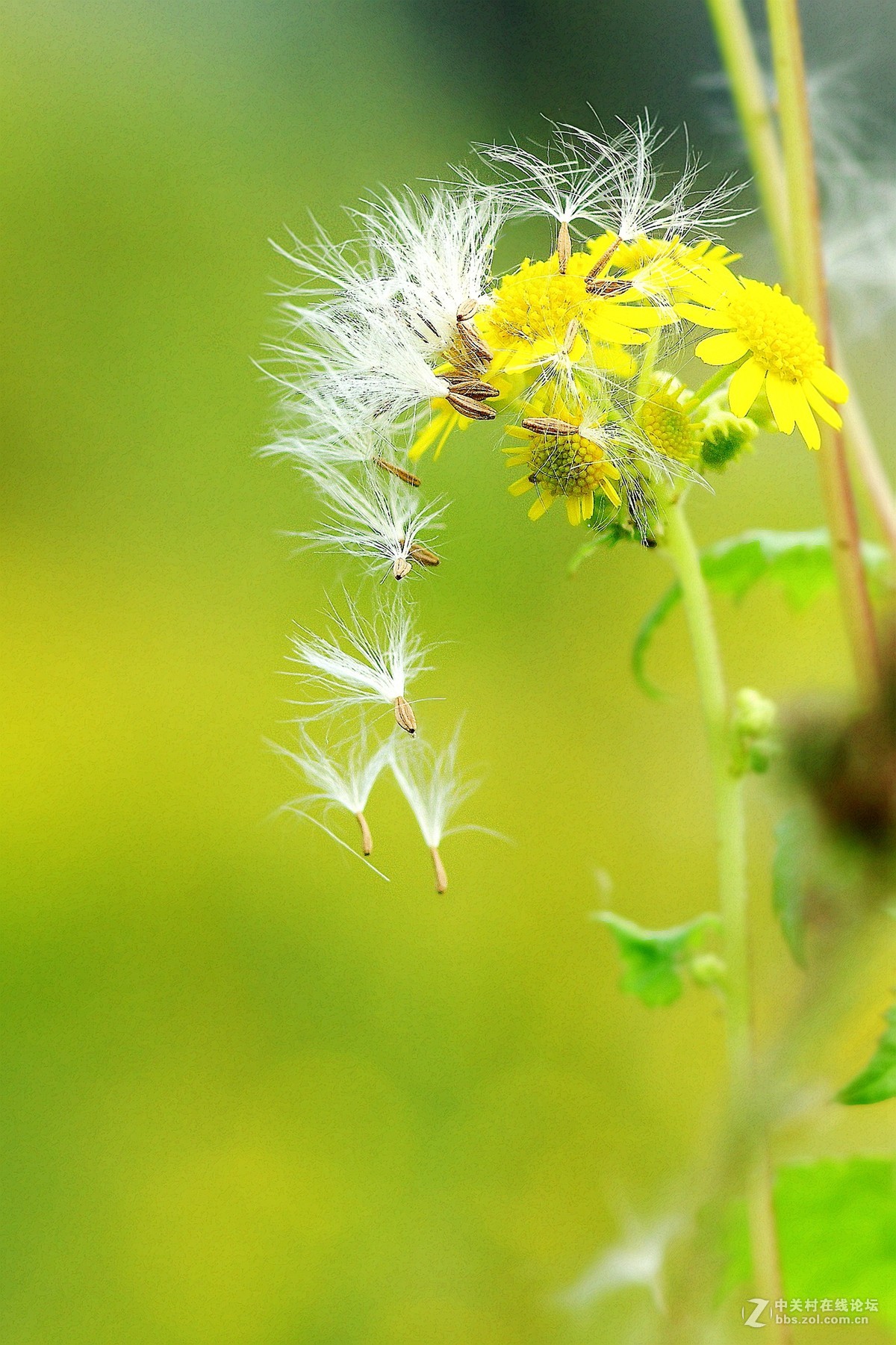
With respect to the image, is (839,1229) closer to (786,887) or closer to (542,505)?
(786,887)

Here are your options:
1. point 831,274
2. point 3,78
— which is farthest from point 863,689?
point 3,78

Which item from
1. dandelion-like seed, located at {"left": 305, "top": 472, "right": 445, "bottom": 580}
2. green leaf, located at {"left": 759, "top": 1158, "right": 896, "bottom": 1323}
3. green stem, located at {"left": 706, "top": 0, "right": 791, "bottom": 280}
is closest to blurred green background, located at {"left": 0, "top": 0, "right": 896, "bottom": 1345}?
green leaf, located at {"left": 759, "top": 1158, "right": 896, "bottom": 1323}

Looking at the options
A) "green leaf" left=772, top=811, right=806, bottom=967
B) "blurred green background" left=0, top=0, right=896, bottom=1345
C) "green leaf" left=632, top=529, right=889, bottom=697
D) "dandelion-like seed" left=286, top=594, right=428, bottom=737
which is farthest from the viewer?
"blurred green background" left=0, top=0, right=896, bottom=1345

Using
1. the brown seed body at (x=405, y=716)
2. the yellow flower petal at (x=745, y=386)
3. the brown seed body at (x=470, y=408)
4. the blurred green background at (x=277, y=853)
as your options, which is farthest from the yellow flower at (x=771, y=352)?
the blurred green background at (x=277, y=853)

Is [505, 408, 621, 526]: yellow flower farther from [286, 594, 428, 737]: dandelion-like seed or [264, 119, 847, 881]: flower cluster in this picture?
[286, 594, 428, 737]: dandelion-like seed

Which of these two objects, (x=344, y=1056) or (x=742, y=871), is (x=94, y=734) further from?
(x=742, y=871)

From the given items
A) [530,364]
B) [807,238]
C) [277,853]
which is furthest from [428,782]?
[277,853]

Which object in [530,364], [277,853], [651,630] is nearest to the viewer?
[530,364]

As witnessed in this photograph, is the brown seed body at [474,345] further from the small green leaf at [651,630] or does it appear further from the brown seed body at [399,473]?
the small green leaf at [651,630]
